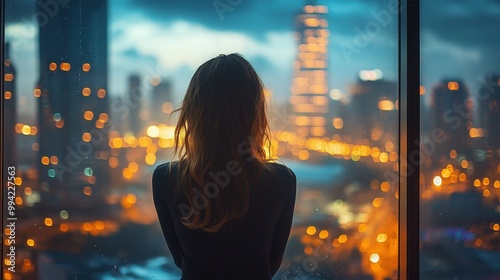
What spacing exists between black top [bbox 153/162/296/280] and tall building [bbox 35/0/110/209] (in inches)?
37.9

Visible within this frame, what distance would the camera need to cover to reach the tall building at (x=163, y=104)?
2.11 m

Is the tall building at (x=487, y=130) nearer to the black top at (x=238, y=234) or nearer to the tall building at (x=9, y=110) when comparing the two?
→ the black top at (x=238, y=234)

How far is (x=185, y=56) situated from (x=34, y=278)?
117 centimetres

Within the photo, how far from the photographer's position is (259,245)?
1.25 metres

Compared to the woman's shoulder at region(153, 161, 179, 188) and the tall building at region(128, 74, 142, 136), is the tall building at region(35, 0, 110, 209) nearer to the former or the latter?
the tall building at region(128, 74, 142, 136)

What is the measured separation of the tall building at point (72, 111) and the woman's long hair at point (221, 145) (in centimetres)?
100

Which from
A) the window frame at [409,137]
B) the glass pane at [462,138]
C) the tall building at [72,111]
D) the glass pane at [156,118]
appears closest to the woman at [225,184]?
the glass pane at [156,118]

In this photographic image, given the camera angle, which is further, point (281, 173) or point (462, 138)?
point (462, 138)

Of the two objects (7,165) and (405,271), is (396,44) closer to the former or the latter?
(405,271)

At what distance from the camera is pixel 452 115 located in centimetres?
227

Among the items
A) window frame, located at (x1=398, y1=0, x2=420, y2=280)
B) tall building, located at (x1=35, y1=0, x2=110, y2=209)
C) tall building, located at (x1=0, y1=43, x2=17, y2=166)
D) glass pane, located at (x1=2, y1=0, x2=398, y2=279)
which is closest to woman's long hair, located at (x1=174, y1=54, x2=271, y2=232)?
glass pane, located at (x1=2, y1=0, x2=398, y2=279)

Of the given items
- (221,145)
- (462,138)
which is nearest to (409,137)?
(462,138)

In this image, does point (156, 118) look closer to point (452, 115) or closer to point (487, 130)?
point (452, 115)

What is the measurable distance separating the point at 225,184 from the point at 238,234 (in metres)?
0.13
